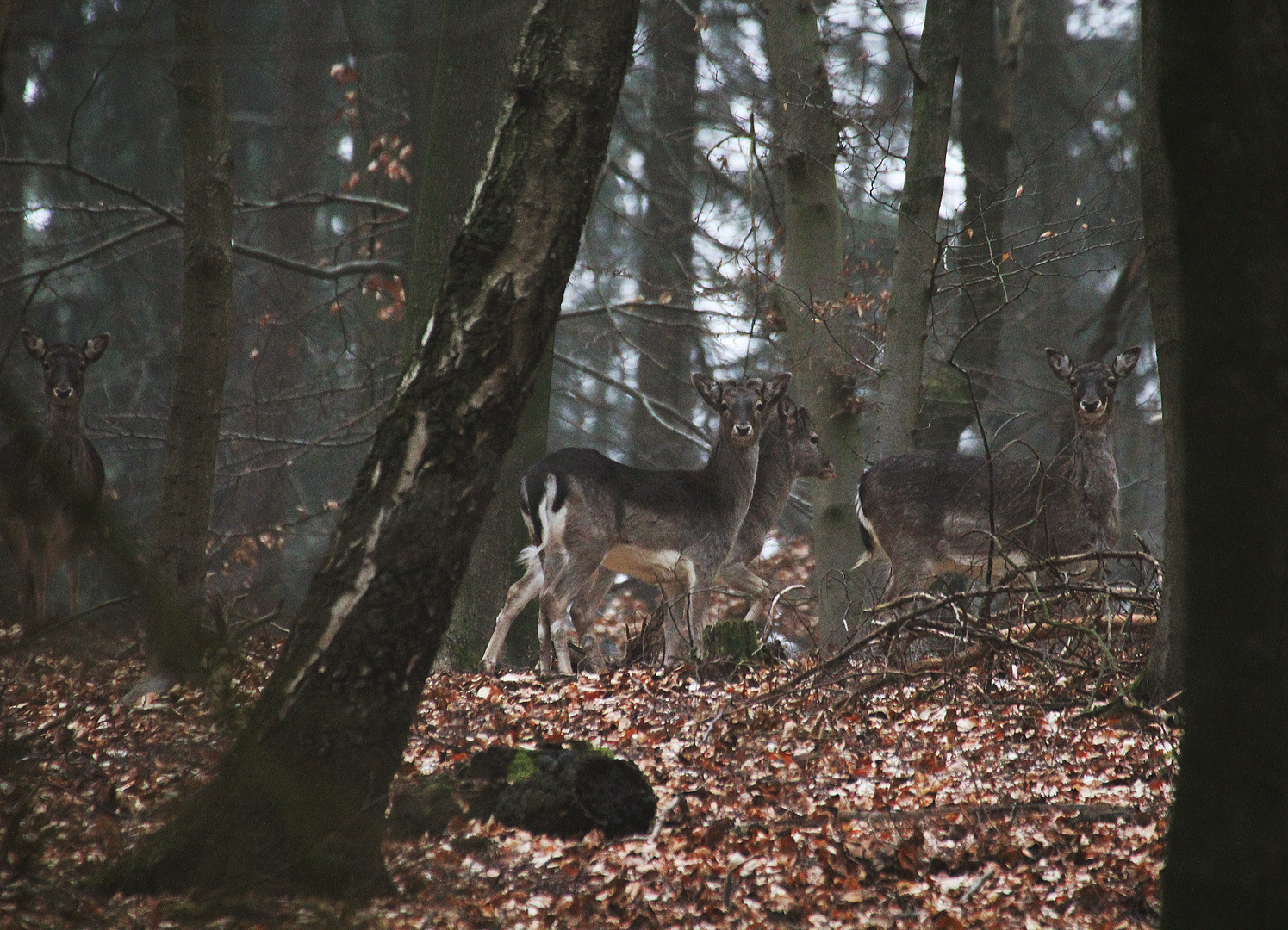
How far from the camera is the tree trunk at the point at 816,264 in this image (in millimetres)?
11406

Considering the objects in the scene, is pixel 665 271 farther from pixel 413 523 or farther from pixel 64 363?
pixel 413 523

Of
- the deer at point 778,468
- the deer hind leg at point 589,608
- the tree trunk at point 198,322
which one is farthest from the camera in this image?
the deer at point 778,468

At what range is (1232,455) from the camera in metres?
2.74

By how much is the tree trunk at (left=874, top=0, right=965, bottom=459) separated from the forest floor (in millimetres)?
4063

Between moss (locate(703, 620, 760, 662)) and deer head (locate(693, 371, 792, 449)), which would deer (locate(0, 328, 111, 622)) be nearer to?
moss (locate(703, 620, 760, 662))

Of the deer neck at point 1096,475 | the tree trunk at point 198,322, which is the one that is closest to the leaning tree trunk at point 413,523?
the tree trunk at point 198,322

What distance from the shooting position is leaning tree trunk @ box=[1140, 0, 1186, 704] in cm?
560

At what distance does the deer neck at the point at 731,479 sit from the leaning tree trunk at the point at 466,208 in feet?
5.78

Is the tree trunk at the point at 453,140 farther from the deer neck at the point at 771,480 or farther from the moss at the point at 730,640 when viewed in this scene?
the deer neck at the point at 771,480

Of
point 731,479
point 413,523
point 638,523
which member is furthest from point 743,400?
point 413,523

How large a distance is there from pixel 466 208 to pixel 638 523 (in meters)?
2.76

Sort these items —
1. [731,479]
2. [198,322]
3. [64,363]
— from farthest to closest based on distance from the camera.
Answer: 1. [731,479]
2. [64,363]
3. [198,322]

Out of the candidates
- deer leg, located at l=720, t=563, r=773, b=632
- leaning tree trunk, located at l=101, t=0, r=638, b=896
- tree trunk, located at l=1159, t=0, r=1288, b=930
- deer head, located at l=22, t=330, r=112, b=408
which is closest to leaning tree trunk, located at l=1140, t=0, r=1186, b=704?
leaning tree trunk, located at l=101, t=0, r=638, b=896

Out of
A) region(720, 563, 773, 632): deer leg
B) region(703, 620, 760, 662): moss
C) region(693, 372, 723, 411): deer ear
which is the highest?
region(693, 372, 723, 411): deer ear
